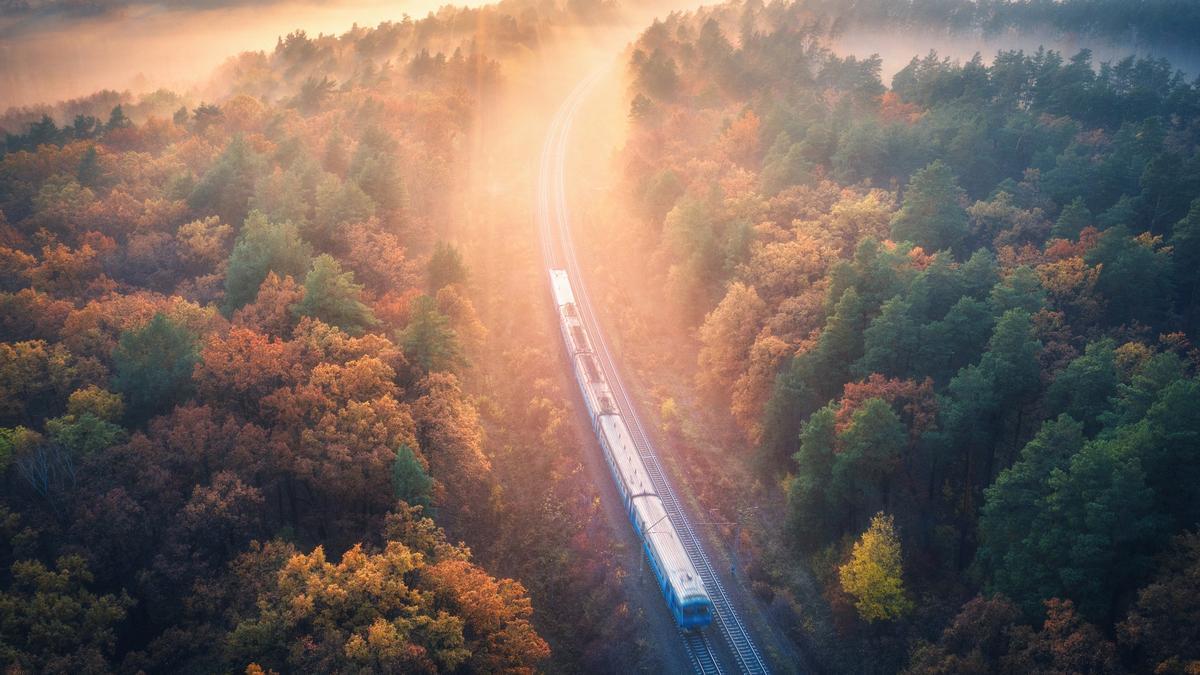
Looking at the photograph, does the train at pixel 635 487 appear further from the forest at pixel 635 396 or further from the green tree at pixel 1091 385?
the green tree at pixel 1091 385

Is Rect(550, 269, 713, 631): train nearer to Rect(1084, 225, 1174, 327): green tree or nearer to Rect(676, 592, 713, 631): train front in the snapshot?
Rect(676, 592, 713, 631): train front

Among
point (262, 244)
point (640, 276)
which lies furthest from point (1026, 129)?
point (262, 244)

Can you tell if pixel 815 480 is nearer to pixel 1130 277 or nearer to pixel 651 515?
pixel 651 515

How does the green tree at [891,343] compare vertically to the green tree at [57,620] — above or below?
above

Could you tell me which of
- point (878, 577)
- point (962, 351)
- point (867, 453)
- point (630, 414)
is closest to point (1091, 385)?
point (962, 351)

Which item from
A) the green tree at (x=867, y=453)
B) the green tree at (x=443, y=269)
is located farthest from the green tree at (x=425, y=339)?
the green tree at (x=867, y=453)

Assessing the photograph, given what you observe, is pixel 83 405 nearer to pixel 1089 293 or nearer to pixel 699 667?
pixel 699 667
